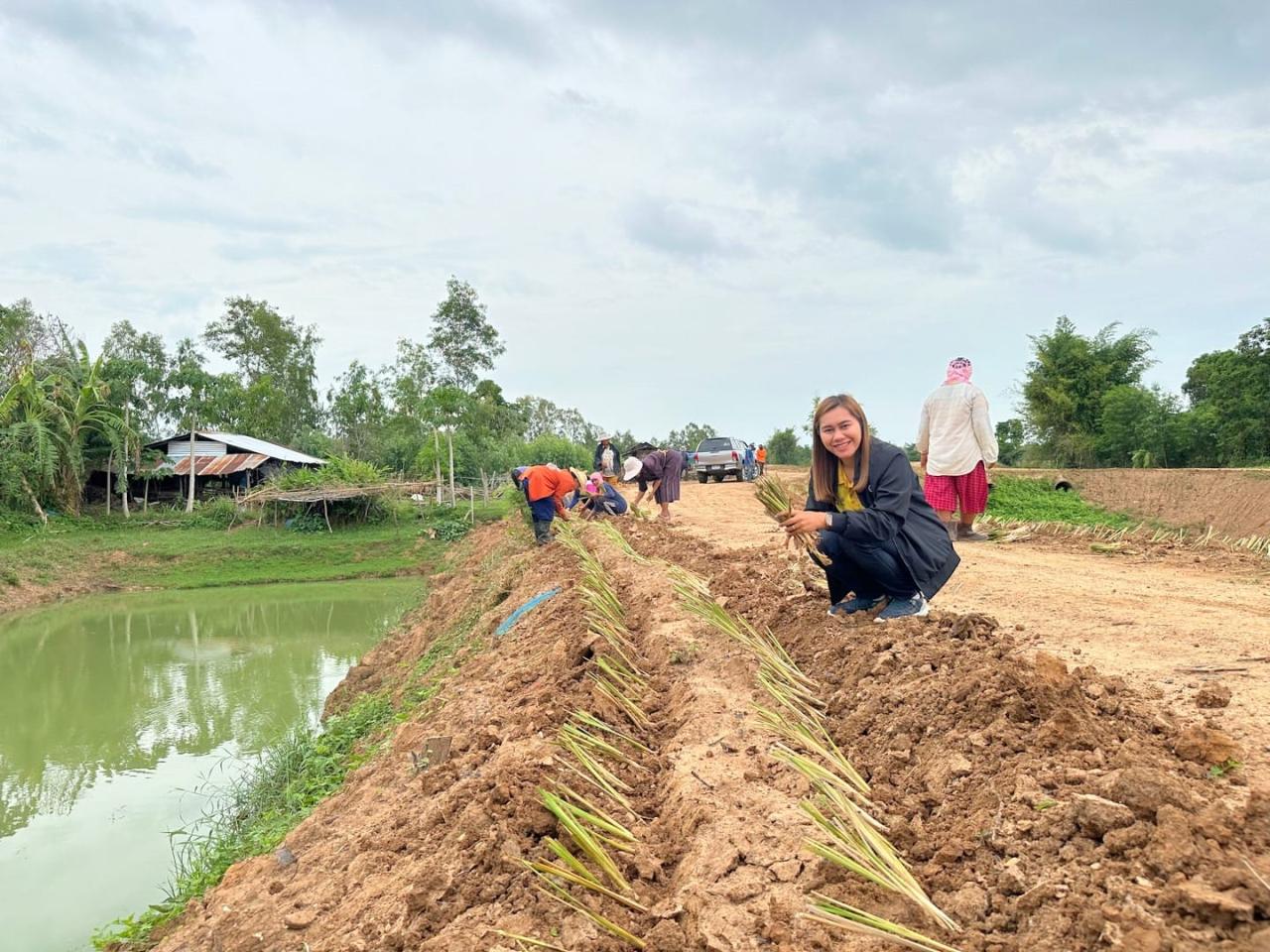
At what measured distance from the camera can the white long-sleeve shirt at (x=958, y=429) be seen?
218 inches

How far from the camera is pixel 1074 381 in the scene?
23203 millimetres

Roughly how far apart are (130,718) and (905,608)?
9359 millimetres

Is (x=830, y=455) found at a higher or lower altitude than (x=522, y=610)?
higher

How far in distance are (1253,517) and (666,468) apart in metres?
7.98

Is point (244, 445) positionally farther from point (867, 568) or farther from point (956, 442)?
point (867, 568)

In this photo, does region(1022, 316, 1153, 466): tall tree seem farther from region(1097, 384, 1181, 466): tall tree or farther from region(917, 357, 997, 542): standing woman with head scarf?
region(917, 357, 997, 542): standing woman with head scarf

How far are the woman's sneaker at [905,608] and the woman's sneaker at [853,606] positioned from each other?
0.13 m

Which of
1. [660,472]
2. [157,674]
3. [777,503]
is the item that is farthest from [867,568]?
[157,674]

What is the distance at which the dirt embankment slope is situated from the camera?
1.45 metres

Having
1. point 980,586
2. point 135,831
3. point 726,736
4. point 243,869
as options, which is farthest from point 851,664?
point 135,831

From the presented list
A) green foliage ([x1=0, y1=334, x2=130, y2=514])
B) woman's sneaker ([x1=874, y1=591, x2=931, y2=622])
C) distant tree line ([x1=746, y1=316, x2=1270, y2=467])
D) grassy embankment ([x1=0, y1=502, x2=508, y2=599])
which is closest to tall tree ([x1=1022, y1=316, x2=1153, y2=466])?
distant tree line ([x1=746, y1=316, x2=1270, y2=467])

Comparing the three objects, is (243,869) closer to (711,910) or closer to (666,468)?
(711,910)

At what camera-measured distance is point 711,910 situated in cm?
180

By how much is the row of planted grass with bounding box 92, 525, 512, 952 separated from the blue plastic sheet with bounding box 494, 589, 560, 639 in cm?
49
